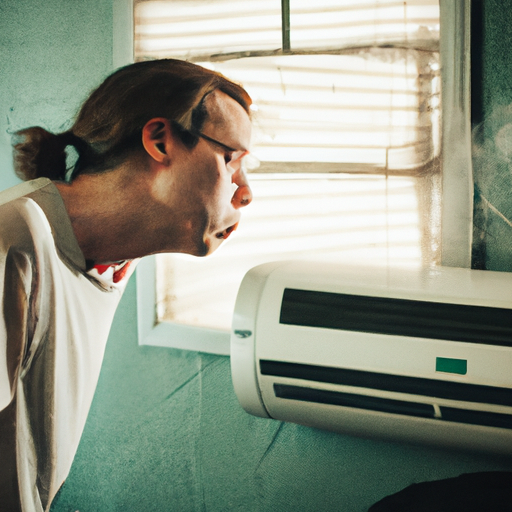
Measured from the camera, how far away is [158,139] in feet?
3.79

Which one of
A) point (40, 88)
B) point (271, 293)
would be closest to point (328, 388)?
point (271, 293)

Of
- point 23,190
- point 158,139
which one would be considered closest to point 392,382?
point 158,139

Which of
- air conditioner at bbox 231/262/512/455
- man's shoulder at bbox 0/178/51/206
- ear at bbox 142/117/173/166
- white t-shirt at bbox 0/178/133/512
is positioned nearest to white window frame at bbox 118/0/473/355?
air conditioner at bbox 231/262/512/455

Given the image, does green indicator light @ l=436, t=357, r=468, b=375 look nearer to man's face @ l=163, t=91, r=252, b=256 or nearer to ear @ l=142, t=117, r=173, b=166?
man's face @ l=163, t=91, r=252, b=256

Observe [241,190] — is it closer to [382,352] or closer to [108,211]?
[108,211]

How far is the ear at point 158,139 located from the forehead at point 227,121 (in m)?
0.10

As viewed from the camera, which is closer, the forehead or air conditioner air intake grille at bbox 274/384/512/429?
air conditioner air intake grille at bbox 274/384/512/429

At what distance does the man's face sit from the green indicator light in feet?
2.17

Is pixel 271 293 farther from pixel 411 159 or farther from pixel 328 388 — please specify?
pixel 411 159

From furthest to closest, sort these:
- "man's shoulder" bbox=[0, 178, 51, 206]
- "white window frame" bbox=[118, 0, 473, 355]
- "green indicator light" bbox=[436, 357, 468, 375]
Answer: "man's shoulder" bbox=[0, 178, 51, 206]
"white window frame" bbox=[118, 0, 473, 355]
"green indicator light" bbox=[436, 357, 468, 375]

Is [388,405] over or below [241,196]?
below

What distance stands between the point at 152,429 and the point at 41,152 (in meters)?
0.95

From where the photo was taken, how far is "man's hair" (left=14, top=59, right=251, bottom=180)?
115cm

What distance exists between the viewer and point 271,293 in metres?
0.91
